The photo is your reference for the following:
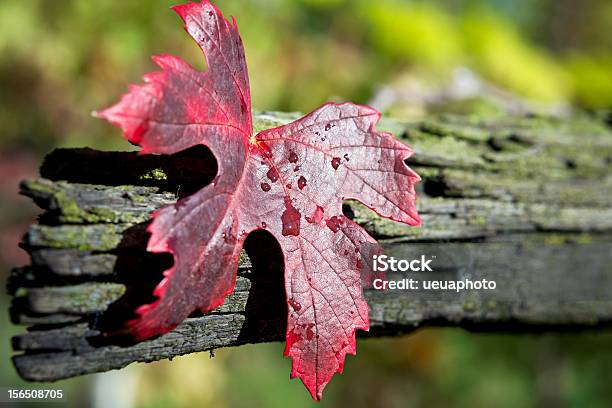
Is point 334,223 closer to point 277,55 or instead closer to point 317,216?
point 317,216

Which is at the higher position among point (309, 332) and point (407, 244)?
point (407, 244)

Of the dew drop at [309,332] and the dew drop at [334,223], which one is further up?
the dew drop at [334,223]

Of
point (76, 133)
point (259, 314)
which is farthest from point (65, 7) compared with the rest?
point (259, 314)

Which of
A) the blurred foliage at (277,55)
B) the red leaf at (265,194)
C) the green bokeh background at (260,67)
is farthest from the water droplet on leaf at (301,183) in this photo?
the blurred foliage at (277,55)

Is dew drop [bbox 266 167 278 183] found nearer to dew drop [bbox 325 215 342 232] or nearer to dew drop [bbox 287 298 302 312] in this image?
dew drop [bbox 325 215 342 232]

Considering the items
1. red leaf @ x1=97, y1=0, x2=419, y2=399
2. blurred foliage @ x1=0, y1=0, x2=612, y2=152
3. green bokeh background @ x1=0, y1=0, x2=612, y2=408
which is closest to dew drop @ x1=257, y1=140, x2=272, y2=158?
red leaf @ x1=97, y1=0, x2=419, y2=399

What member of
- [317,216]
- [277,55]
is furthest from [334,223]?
[277,55]

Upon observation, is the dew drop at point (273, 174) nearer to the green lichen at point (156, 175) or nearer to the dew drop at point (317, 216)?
the dew drop at point (317, 216)
